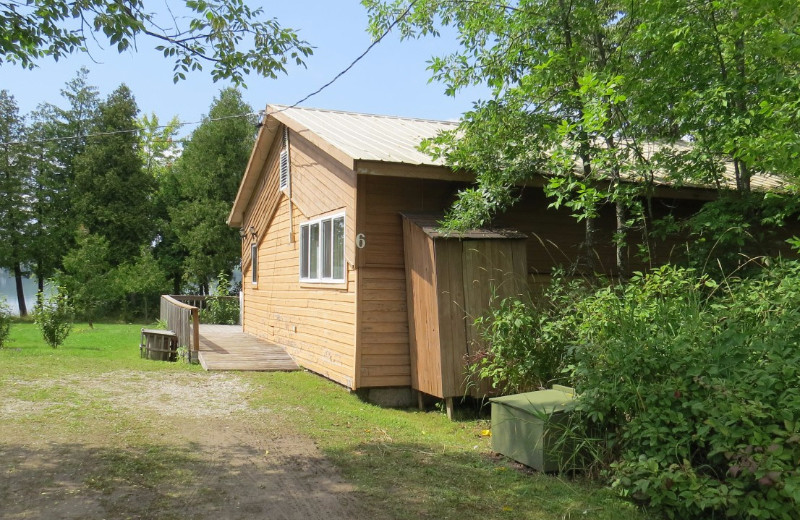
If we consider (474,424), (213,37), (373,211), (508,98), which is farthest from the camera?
(373,211)

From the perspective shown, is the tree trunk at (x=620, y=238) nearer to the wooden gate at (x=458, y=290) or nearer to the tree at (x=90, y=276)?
the wooden gate at (x=458, y=290)

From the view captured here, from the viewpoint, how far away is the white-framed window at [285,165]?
40.3 ft

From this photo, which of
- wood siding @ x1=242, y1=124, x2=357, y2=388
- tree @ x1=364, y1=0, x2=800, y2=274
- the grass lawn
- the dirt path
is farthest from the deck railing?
tree @ x1=364, y1=0, x2=800, y2=274

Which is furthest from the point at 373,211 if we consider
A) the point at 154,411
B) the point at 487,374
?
the point at 154,411

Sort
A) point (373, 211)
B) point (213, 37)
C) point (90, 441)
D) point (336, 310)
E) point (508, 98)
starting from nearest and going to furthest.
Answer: point (90, 441)
point (213, 37)
point (508, 98)
point (373, 211)
point (336, 310)

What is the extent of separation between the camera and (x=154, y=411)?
7.66 metres

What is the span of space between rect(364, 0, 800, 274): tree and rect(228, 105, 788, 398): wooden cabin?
2.63ft

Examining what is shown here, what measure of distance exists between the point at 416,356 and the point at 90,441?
4074mm

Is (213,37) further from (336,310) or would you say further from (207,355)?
(207,355)

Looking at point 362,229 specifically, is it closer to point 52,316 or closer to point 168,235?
point 52,316

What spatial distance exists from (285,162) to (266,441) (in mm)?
7260

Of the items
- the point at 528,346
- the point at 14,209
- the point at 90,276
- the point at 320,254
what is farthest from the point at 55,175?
the point at 528,346

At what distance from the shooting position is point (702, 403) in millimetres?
4164

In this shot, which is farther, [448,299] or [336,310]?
[336,310]
